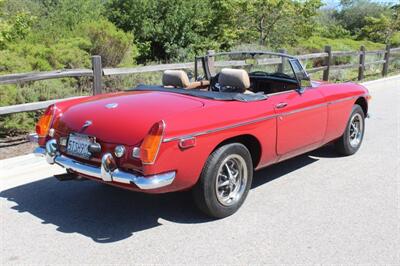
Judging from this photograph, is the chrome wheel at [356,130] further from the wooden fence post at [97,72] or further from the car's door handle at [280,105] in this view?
the wooden fence post at [97,72]

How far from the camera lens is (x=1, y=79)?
6883 mm

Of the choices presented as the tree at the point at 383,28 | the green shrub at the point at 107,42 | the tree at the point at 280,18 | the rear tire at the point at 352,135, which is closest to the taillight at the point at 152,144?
the rear tire at the point at 352,135

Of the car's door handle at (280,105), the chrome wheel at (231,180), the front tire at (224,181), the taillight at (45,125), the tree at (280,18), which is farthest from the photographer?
the tree at (280,18)

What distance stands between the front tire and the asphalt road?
0.14 meters

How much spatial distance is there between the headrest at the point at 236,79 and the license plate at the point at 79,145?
1539mm

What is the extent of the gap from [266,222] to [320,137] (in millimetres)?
1717

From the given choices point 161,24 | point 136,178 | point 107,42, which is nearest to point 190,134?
point 136,178

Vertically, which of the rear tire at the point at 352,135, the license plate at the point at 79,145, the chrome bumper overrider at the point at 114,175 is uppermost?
the license plate at the point at 79,145

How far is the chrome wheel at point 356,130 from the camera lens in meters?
6.71

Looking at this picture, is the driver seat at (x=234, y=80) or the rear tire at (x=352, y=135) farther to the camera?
the rear tire at (x=352, y=135)

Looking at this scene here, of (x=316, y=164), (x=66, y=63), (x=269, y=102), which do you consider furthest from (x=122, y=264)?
(x=66, y=63)

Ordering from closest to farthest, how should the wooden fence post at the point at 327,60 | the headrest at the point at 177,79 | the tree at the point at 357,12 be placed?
the headrest at the point at 177,79
the wooden fence post at the point at 327,60
the tree at the point at 357,12

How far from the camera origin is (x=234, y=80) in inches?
199

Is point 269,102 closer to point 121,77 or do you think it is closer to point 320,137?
point 320,137
